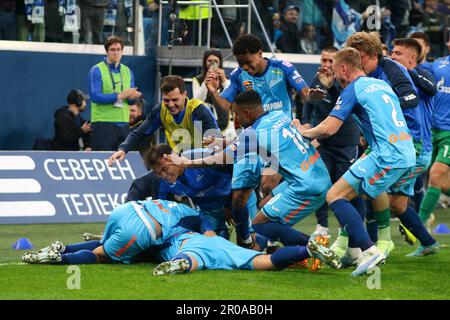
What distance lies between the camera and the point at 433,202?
1248cm

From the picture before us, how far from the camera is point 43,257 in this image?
33.1 feet

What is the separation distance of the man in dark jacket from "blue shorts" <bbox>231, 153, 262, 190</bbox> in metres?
6.13

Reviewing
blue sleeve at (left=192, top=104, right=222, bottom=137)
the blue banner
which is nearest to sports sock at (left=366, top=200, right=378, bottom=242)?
blue sleeve at (left=192, top=104, right=222, bottom=137)

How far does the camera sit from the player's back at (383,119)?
9.54 meters

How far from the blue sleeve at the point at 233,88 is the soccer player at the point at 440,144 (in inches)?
97.8

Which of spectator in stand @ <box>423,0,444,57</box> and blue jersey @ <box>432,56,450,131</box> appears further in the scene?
spectator in stand @ <box>423,0,444,57</box>

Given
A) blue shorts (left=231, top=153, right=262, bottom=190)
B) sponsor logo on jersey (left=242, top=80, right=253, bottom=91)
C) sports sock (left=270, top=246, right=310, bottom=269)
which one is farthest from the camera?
sponsor logo on jersey (left=242, top=80, right=253, bottom=91)

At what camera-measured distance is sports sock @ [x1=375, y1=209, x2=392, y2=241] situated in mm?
10938

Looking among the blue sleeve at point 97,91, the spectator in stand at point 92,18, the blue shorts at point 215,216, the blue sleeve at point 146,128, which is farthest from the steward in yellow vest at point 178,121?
the spectator in stand at point 92,18

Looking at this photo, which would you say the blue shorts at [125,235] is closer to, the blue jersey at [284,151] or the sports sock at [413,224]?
the blue jersey at [284,151]

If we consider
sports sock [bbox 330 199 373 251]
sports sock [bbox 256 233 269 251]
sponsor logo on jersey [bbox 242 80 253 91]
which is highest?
sponsor logo on jersey [bbox 242 80 253 91]

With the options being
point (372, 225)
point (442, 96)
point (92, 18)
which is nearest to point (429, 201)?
point (372, 225)

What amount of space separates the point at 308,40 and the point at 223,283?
437 inches

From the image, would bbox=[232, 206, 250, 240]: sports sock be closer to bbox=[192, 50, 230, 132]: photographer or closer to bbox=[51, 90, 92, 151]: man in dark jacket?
bbox=[192, 50, 230, 132]: photographer
